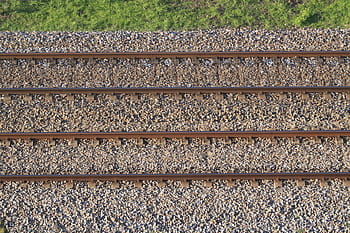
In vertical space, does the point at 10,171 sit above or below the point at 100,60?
below

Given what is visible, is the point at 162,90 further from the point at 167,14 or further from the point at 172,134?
the point at 167,14

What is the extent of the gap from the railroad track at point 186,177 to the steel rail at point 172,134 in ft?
3.32

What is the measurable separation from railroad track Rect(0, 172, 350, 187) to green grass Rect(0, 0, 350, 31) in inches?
178

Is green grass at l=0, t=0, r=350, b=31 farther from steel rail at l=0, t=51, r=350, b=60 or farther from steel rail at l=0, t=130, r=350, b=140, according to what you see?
steel rail at l=0, t=130, r=350, b=140

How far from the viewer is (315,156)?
12.6 m

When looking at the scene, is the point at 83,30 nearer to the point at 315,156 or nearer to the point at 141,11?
the point at 141,11

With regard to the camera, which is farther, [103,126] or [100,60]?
[100,60]

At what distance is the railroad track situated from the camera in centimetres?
1203

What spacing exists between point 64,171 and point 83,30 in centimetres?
425

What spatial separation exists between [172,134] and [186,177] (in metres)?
1.13

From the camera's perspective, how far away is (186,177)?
39.7 ft

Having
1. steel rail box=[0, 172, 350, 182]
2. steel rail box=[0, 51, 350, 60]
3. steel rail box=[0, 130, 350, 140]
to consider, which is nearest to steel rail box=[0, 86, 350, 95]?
steel rail box=[0, 51, 350, 60]

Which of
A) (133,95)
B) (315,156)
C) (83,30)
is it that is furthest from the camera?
(83,30)

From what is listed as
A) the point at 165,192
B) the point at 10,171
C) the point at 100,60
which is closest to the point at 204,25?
the point at 100,60
